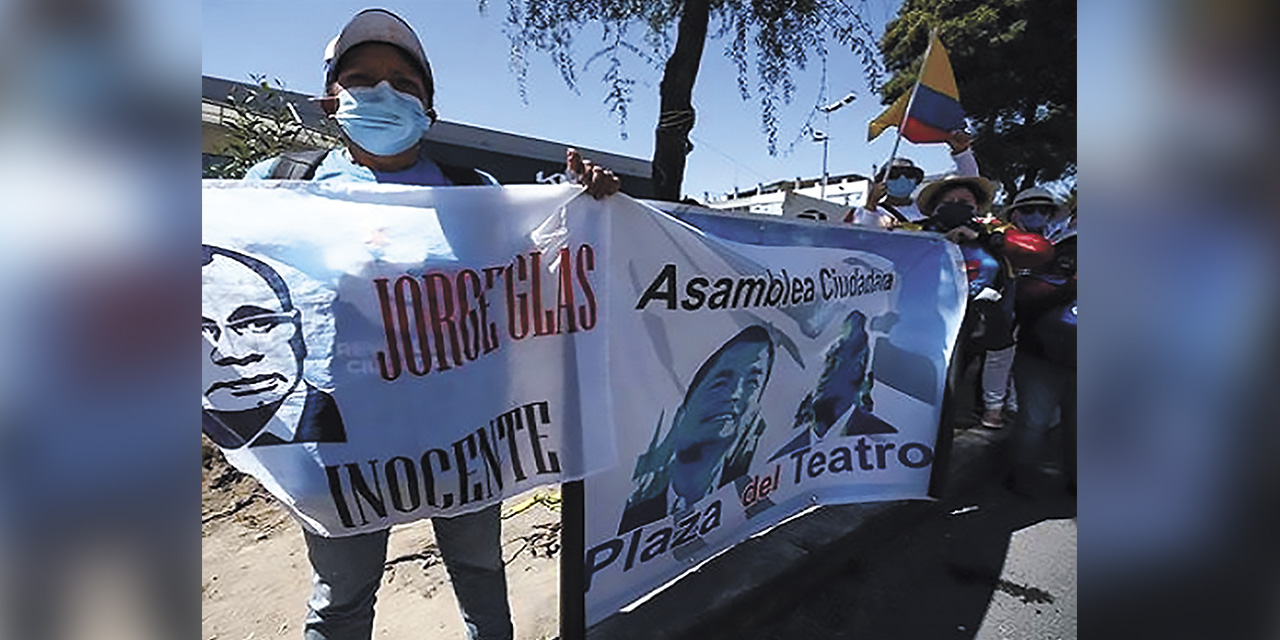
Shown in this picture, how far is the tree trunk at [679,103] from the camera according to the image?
15.0ft

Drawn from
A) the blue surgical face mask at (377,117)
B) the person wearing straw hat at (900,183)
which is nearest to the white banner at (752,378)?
the blue surgical face mask at (377,117)

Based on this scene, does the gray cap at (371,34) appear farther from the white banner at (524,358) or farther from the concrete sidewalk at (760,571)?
the concrete sidewalk at (760,571)

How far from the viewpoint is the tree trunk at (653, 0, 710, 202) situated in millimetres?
4562

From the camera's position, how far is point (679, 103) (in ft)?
15.4

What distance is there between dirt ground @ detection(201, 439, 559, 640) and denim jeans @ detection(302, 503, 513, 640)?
1.26 ft

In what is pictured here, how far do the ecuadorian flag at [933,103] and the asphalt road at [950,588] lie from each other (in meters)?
3.14

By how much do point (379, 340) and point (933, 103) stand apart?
207 inches

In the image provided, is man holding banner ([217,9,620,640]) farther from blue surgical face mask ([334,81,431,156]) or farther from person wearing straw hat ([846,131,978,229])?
person wearing straw hat ([846,131,978,229])

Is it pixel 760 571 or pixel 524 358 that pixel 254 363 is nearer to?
pixel 524 358

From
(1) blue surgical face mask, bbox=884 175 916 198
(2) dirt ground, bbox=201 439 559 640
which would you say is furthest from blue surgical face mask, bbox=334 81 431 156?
(1) blue surgical face mask, bbox=884 175 916 198

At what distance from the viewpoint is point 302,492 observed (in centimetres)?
152

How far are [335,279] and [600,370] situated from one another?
738 millimetres

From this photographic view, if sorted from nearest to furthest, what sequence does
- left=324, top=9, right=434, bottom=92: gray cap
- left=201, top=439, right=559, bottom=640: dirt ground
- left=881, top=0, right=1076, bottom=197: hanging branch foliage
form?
left=324, top=9, right=434, bottom=92: gray cap, left=201, top=439, right=559, bottom=640: dirt ground, left=881, top=0, right=1076, bottom=197: hanging branch foliage
